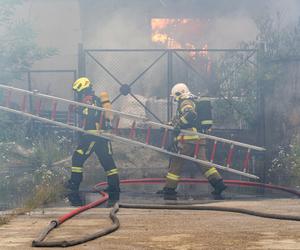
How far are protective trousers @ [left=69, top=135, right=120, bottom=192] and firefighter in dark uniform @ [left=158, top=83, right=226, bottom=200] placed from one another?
783 mm

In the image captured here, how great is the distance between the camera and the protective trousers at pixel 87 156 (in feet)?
34.5

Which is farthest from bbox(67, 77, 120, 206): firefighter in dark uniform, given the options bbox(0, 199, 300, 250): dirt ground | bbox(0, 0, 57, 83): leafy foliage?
→ bbox(0, 0, 57, 83): leafy foliage

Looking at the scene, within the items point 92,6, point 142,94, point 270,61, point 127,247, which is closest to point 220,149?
point 270,61

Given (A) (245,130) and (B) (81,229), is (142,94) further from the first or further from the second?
(B) (81,229)

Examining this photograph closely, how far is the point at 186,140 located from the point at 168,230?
4119mm

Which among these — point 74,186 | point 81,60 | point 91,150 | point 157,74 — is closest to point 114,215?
point 74,186

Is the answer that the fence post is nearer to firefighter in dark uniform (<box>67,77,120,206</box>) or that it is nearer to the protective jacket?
firefighter in dark uniform (<box>67,77,120,206</box>)

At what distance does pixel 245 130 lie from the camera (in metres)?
14.6

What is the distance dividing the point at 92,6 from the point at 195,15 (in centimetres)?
310

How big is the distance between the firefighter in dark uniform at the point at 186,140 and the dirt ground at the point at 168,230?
2.08m

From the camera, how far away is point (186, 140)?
10.7 m

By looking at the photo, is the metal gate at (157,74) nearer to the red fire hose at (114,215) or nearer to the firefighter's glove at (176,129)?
the firefighter's glove at (176,129)

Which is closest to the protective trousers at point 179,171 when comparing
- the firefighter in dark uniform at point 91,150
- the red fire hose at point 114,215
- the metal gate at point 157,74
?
the red fire hose at point 114,215

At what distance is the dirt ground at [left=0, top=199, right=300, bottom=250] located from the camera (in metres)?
5.92
